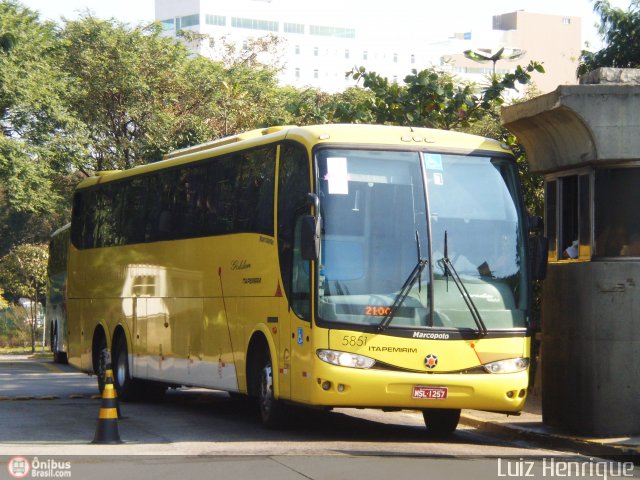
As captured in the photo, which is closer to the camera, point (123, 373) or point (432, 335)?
point (432, 335)

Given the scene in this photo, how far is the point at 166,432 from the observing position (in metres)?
14.8

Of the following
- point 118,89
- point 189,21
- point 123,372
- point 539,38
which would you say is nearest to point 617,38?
point 118,89

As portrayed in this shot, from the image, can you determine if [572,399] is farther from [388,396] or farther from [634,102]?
[634,102]

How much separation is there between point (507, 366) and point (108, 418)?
4289 mm

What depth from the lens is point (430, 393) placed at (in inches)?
520

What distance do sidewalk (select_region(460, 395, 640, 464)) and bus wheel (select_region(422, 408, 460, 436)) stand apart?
2.35ft

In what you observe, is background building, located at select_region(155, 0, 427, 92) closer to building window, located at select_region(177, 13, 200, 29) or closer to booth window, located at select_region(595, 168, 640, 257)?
building window, located at select_region(177, 13, 200, 29)

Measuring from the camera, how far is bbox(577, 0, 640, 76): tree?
127 feet

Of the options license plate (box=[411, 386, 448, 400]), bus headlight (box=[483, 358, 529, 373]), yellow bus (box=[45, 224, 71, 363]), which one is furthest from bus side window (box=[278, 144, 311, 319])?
yellow bus (box=[45, 224, 71, 363])

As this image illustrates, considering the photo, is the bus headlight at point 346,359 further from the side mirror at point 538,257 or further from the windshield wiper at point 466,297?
the side mirror at point 538,257

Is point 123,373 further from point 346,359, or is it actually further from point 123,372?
point 346,359

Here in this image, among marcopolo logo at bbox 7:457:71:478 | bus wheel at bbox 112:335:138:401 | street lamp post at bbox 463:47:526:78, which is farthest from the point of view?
street lamp post at bbox 463:47:526:78

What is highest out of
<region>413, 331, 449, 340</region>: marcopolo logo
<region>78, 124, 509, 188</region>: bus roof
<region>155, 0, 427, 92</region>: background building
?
<region>155, 0, 427, 92</region>: background building

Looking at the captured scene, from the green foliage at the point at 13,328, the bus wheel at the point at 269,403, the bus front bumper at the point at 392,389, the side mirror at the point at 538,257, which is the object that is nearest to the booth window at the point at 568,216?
the side mirror at the point at 538,257
